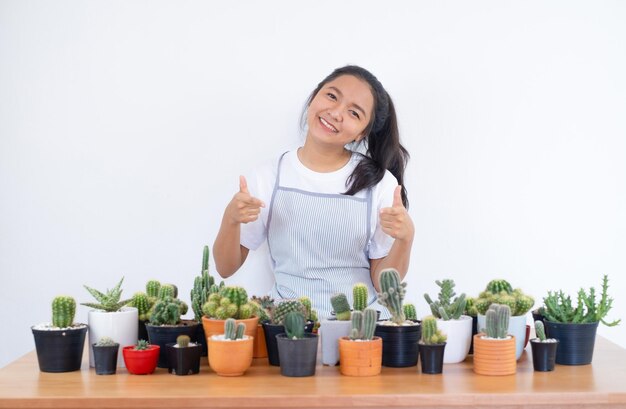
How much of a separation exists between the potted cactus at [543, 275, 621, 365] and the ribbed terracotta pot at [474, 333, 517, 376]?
0.17 metres

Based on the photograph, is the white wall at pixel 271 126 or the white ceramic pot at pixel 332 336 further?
the white wall at pixel 271 126

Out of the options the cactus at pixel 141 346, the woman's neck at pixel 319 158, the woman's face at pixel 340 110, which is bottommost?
the cactus at pixel 141 346

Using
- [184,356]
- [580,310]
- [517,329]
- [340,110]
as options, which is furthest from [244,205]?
[580,310]

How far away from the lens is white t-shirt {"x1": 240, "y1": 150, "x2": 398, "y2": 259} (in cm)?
286

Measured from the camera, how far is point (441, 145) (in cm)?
302

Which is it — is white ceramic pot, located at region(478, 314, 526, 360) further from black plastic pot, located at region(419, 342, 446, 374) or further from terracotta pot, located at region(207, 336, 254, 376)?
terracotta pot, located at region(207, 336, 254, 376)

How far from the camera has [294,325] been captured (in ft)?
5.57

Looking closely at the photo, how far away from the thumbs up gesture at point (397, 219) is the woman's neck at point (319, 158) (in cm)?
59

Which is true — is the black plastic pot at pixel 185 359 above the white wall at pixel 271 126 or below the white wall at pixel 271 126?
below

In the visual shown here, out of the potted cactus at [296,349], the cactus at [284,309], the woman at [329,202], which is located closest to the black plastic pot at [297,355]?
the potted cactus at [296,349]

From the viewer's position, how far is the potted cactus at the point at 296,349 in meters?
1.68

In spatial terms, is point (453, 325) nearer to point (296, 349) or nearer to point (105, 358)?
point (296, 349)

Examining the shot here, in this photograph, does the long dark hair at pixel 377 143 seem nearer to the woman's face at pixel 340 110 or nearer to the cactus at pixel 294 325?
the woman's face at pixel 340 110

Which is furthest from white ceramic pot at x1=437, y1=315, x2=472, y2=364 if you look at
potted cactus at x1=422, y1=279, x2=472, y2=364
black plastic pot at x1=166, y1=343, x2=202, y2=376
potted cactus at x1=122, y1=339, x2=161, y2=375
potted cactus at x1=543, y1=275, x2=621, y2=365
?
potted cactus at x1=122, y1=339, x2=161, y2=375
